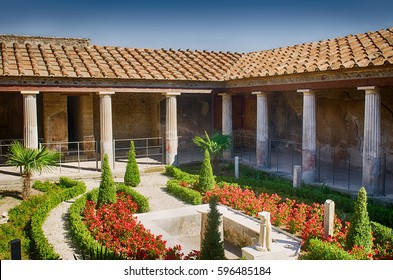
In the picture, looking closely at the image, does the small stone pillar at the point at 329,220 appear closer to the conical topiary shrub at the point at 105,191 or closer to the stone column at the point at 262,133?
the conical topiary shrub at the point at 105,191

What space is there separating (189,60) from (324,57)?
23.1 ft

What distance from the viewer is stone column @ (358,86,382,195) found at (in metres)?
12.2

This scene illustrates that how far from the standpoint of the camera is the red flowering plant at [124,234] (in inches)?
324

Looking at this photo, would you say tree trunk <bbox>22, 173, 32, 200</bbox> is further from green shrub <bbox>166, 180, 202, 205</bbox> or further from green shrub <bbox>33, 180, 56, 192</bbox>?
green shrub <bbox>166, 180, 202, 205</bbox>

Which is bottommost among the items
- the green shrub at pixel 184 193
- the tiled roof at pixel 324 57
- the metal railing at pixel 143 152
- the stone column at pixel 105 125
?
the green shrub at pixel 184 193

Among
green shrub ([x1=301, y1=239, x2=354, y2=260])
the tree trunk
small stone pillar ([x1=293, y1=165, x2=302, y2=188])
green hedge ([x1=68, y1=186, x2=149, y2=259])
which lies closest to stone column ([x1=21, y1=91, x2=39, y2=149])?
the tree trunk

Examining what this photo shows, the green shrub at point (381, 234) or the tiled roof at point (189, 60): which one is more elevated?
the tiled roof at point (189, 60)

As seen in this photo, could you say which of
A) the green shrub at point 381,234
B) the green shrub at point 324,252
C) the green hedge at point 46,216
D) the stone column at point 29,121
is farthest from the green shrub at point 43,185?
the green shrub at point 381,234

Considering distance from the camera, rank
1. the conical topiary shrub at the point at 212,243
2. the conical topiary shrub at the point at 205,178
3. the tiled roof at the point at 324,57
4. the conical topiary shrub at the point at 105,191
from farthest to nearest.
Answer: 1. the conical topiary shrub at the point at 205,178
2. the tiled roof at the point at 324,57
3. the conical topiary shrub at the point at 105,191
4. the conical topiary shrub at the point at 212,243

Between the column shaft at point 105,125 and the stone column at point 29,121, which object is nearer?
the stone column at point 29,121

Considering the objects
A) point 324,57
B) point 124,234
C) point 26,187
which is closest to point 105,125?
point 26,187

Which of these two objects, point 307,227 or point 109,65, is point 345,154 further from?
point 109,65

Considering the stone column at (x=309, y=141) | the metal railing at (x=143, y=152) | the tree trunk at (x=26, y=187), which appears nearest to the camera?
the tree trunk at (x=26, y=187)

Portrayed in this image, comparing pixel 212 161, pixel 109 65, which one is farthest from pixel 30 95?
pixel 212 161
